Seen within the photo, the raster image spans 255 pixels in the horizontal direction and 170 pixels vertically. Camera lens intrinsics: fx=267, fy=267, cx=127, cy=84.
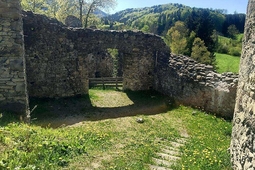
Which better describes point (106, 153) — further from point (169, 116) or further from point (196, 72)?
point (196, 72)

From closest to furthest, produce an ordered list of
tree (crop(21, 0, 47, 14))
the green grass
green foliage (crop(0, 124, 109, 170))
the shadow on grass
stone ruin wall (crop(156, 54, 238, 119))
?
1. green foliage (crop(0, 124, 109, 170))
2. stone ruin wall (crop(156, 54, 238, 119))
3. the shadow on grass
4. tree (crop(21, 0, 47, 14))
5. the green grass

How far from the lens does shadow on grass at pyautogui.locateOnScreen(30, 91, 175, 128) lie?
1010 cm

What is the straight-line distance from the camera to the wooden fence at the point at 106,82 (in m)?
16.6

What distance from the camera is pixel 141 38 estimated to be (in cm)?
1367

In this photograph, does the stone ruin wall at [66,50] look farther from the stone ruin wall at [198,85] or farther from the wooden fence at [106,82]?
the wooden fence at [106,82]

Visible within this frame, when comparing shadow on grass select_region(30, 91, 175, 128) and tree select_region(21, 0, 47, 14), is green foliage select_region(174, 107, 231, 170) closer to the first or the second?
shadow on grass select_region(30, 91, 175, 128)

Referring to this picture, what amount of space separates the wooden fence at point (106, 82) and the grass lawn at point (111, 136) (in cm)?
364

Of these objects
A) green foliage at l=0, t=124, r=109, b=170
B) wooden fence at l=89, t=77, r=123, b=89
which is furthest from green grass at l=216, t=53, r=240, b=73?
green foliage at l=0, t=124, r=109, b=170

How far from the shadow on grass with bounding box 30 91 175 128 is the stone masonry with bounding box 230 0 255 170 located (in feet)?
18.5

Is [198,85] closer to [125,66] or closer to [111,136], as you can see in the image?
[125,66]

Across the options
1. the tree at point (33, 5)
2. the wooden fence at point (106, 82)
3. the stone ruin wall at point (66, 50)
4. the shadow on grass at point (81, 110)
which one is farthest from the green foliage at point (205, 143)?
the tree at point (33, 5)

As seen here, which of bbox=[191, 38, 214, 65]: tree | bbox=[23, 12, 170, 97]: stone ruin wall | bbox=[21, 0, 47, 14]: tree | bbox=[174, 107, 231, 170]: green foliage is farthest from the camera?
bbox=[21, 0, 47, 14]: tree

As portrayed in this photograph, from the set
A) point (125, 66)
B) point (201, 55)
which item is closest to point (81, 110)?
point (125, 66)

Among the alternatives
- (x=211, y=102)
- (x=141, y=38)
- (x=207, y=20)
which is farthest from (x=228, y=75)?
(x=207, y=20)
